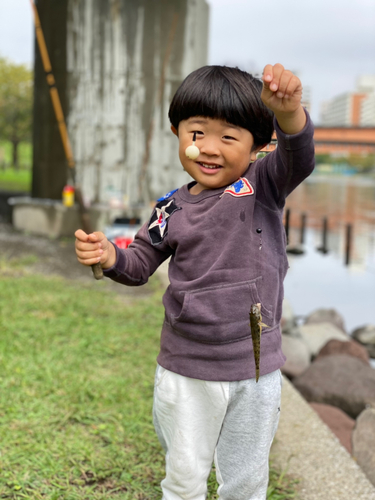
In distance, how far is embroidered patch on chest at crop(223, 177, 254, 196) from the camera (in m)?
1.84

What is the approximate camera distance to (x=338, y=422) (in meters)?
3.82

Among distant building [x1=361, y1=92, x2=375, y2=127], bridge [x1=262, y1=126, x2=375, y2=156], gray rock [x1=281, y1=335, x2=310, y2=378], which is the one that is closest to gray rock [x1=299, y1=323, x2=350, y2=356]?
gray rock [x1=281, y1=335, x2=310, y2=378]

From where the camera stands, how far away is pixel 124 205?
9.54 meters

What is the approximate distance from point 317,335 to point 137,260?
5130mm

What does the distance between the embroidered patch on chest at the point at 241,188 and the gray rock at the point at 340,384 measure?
9.74ft

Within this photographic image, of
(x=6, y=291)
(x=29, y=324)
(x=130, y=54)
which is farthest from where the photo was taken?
(x=130, y=54)

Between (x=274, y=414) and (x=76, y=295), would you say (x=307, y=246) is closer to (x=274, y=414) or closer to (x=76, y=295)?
(x=76, y=295)

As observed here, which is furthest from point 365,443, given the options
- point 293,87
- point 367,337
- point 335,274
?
point 335,274

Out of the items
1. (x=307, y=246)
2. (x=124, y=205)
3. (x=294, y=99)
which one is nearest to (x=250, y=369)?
(x=294, y=99)

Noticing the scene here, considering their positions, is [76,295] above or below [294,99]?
below

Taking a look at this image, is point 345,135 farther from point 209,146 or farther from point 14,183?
point 209,146

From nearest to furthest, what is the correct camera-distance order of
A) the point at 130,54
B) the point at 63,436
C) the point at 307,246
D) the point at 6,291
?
the point at 63,436, the point at 6,291, the point at 130,54, the point at 307,246

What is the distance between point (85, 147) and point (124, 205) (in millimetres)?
1239

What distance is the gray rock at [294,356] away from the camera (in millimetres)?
5191
